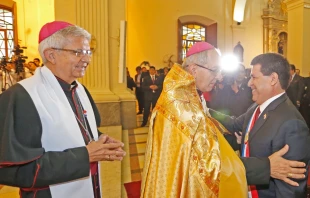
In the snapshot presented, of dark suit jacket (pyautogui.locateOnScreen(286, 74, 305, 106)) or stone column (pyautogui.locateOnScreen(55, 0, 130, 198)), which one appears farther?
dark suit jacket (pyautogui.locateOnScreen(286, 74, 305, 106))

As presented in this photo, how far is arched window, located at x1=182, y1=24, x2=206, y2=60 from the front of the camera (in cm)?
1408

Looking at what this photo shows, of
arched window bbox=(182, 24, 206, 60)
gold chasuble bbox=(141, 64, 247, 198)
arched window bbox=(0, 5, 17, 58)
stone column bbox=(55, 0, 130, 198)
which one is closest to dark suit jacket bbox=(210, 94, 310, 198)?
gold chasuble bbox=(141, 64, 247, 198)

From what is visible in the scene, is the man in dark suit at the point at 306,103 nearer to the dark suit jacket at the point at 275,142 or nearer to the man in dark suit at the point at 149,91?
the man in dark suit at the point at 149,91

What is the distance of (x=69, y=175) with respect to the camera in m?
1.32

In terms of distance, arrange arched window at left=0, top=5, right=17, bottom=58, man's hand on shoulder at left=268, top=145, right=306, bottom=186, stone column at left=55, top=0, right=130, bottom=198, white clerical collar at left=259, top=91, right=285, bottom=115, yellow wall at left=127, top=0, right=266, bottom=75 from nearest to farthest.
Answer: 1. man's hand on shoulder at left=268, top=145, right=306, bottom=186
2. white clerical collar at left=259, top=91, right=285, bottom=115
3. stone column at left=55, top=0, right=130, bottom=198
4. arched window at left=0, top=5, right=17, bottom=58
5. yellow wall at left=127, top=0, right=266, bottom=75

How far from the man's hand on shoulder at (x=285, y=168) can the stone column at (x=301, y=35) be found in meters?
7.46

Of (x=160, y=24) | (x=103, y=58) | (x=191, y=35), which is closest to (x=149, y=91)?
(x=103, y=58)

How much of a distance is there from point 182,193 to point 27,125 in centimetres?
82

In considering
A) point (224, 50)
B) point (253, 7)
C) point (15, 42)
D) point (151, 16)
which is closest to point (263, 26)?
point (253, 7)

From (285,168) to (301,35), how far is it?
25.5 feet

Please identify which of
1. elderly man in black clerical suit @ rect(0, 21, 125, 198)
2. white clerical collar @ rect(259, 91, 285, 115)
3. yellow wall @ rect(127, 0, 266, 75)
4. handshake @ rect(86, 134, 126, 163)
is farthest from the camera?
yellow wall @ rect(127, 0, 266, 75)

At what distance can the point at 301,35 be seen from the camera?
8000mm

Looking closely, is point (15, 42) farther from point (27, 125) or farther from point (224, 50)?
point (27, 125)

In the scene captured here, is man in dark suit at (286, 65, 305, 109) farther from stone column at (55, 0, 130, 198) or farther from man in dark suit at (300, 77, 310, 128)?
stone column at (55, 0, 130, 198)
